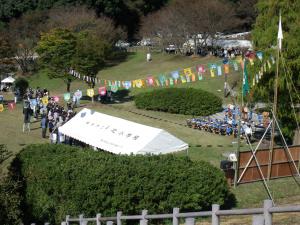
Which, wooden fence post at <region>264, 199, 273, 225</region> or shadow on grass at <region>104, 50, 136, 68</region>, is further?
shadow on grass at <region>104, 50, 136, 68</region>

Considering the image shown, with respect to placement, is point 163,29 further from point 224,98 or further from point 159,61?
point 224,98

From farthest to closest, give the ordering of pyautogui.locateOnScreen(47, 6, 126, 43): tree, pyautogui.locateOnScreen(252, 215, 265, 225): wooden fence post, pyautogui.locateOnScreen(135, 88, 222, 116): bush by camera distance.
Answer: pyautogui.locateOnScreen(47, 6, 126, 43): tree
pyautogui.locateOnScreen(135, 88, 222, 116): bush
pyautogui.locateOnScreen(252, 215, 265, 225): wooden fence post

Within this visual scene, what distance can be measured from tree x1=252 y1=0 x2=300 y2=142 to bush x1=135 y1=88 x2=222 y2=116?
6.78 metres

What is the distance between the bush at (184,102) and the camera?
30.0 meters

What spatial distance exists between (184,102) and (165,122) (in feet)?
9.67

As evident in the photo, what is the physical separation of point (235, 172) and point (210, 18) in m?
36.4

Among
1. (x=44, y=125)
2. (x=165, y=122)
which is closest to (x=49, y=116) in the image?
(x=44, y=125)

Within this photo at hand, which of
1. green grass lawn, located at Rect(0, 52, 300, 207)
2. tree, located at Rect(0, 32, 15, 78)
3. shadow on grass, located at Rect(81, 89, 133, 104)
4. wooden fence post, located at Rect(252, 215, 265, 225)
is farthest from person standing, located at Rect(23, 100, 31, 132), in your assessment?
wooden fence post, located at Rect(252, 215, 265, 225)

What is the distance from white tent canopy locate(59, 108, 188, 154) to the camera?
17.0 metres

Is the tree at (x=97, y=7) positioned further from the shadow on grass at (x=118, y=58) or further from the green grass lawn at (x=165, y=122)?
the green grass lawn at (x=165, y=122)

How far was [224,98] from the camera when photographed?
1407 inches

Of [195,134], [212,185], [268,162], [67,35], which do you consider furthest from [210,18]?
[212,185]

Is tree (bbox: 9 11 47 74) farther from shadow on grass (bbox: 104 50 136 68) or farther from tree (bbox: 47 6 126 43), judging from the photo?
shadow on grass (bbox: 104 50 136 68)

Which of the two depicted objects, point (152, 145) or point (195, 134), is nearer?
point (152, 145)
